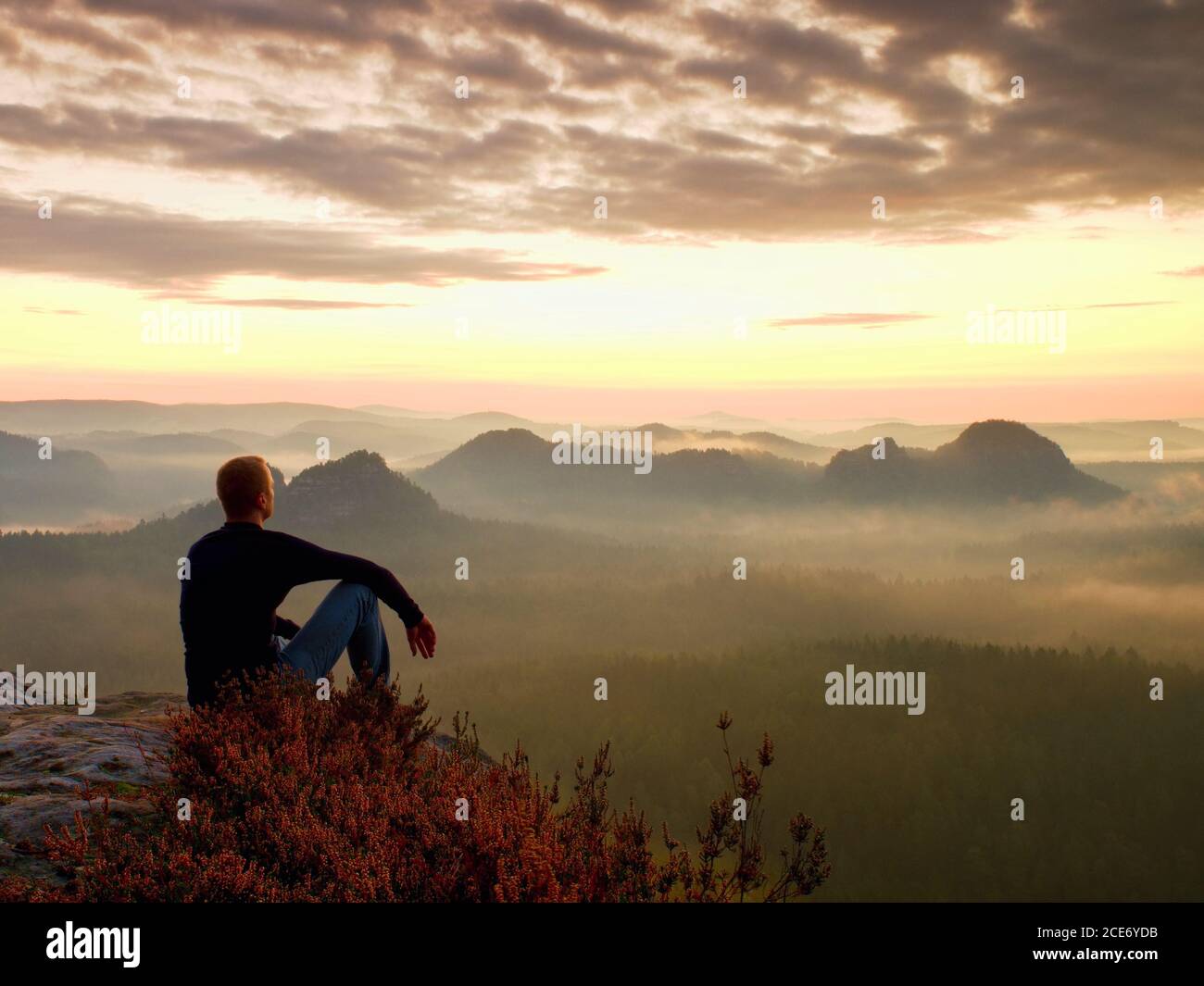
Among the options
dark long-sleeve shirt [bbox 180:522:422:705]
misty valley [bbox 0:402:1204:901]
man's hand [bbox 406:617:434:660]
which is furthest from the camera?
misty valley [bbox 0:402:1204:901]

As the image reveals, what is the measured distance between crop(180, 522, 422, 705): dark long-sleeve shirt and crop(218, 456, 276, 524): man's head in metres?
0.10

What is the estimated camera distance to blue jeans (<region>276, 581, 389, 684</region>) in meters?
6.30

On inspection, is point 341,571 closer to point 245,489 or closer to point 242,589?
point 242,589

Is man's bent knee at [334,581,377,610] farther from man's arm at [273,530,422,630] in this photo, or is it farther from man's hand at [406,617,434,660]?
man's hand at [406,617,434,660]

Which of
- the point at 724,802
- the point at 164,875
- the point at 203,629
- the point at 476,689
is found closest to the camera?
the point at 164,875

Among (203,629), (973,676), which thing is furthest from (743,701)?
(203,629)

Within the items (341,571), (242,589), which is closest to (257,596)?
(242,589)

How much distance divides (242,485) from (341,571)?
0.86m

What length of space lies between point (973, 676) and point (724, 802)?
8872 cm

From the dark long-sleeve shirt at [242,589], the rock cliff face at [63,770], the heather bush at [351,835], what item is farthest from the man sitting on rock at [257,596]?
the rock cliff face at [63,770]

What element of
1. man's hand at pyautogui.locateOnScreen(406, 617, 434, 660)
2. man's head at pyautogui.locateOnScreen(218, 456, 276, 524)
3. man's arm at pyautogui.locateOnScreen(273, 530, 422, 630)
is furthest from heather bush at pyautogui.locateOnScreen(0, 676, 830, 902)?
man's head at pyautogui.locateOnScreen(218, 456, 276, 524)

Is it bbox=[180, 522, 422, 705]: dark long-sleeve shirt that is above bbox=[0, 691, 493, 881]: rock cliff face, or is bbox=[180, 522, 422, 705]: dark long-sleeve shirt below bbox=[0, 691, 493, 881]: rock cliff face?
above

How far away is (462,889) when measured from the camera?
4.26 m
